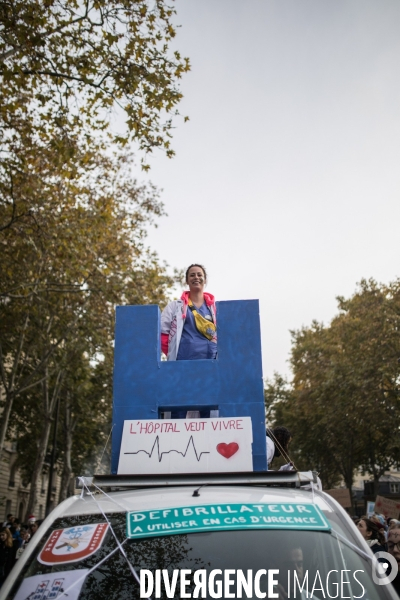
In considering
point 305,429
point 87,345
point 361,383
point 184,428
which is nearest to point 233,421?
point 184,428

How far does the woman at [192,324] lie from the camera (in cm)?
553

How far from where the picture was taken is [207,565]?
275 cm

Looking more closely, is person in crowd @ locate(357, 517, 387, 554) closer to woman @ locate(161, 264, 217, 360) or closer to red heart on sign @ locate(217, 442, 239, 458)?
woman @ locate(161, 264, 217, 360)

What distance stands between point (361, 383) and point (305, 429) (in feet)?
53.6

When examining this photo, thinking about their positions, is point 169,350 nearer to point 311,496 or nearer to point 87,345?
point 311,496

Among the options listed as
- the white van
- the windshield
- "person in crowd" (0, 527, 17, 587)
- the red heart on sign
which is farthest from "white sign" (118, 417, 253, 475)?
"person in crowd" (0, 527, 17, 587)

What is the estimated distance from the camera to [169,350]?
18.3 feet

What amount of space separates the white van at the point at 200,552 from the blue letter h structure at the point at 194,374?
1515 mm

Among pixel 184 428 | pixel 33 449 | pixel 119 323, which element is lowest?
pixel 184 428

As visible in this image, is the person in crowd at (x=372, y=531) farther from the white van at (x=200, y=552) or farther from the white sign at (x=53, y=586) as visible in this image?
the white sign at (x=53, y=586)

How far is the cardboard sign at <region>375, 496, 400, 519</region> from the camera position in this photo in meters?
16.9

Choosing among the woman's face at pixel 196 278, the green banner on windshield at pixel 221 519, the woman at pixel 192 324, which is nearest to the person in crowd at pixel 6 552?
the woman at pixel 192 324

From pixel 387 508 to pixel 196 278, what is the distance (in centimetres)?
1392

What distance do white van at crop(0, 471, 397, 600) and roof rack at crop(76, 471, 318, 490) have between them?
24 cm
